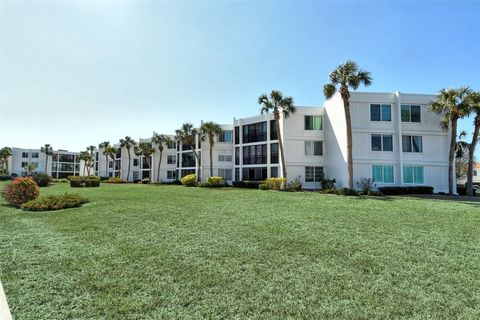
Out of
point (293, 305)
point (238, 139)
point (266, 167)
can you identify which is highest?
point (238, 139)

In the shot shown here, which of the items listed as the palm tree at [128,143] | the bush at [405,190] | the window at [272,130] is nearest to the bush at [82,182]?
the window at [272,130]

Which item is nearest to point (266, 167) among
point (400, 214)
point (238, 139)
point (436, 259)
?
point (238, 139)

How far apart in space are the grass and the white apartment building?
334 feet

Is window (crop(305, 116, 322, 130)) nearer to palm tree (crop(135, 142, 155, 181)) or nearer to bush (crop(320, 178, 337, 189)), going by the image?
bush (crop(320, 178, 337, 189))

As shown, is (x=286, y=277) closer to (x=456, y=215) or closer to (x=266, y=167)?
(x=456, y=215)

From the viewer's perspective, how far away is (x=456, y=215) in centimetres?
1270

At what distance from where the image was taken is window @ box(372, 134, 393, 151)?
27969mm

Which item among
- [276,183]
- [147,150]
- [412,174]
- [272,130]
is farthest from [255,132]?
[147,150]

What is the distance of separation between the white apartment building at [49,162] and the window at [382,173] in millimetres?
97751

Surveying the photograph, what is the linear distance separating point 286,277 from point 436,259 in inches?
148

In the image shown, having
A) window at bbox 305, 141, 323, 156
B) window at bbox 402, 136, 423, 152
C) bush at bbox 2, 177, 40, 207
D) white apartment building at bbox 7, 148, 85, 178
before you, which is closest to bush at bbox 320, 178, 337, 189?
window at bbox 305, 141, 323, 156

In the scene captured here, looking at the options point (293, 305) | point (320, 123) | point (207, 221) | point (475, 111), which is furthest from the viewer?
point (320, 123)

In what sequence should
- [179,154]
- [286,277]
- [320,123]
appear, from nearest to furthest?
[286,277], [320,123], [179,154]

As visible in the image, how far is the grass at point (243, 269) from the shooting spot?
4.54 metres
